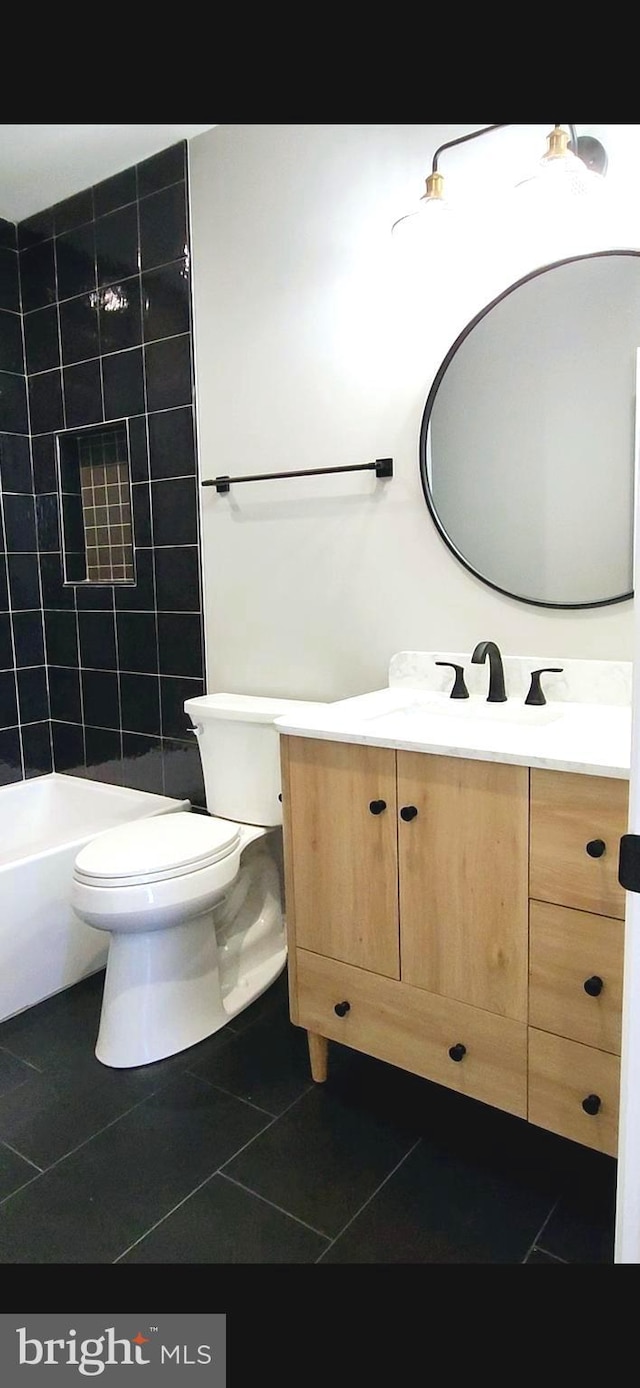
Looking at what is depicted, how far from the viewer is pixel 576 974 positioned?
135 centimetres

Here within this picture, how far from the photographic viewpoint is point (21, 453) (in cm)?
292

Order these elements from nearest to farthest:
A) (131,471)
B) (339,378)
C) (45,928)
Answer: (339,378)
(45,928)
(131,471)

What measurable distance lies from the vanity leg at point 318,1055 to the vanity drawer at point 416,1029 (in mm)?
35

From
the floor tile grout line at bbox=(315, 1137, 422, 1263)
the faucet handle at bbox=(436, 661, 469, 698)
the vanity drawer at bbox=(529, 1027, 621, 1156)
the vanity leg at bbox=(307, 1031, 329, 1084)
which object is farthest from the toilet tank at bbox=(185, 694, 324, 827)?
the vanity drawer at bbox=(529, 1027, 621, 1156)

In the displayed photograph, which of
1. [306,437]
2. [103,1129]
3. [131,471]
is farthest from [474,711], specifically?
[131,471]

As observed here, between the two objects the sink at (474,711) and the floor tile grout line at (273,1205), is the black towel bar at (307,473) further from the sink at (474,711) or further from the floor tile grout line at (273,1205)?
the floor tile grout line at (273,1205)

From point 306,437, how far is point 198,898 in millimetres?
1244

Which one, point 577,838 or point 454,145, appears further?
point 454,145

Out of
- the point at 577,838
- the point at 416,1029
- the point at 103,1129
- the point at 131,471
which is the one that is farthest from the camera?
the point at 131,471

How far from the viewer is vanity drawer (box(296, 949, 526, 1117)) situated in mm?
1455

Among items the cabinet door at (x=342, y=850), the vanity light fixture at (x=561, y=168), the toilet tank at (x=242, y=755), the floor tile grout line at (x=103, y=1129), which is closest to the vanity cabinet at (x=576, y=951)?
the cabinet door at (x=342, y=850)

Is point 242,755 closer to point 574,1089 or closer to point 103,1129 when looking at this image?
point 103,1129

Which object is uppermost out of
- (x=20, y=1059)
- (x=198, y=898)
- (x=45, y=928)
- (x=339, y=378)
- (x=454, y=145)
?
(x=454, y=145)
